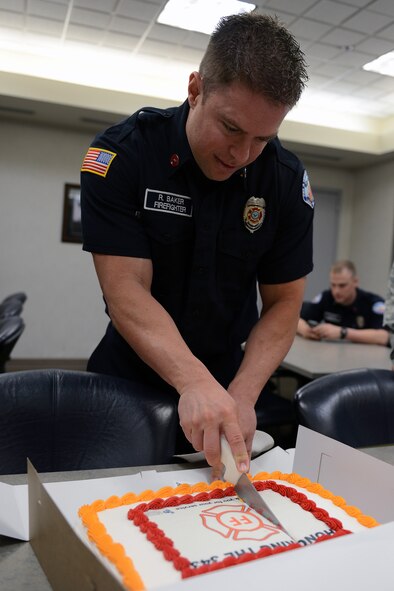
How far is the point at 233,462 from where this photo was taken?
2.49 feet

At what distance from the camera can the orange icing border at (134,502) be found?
21.9 inches

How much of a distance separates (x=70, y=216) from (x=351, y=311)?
336cm

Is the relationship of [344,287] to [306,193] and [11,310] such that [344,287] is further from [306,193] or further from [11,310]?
[306,193]

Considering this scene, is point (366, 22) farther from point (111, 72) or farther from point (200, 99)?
point (200, 99)

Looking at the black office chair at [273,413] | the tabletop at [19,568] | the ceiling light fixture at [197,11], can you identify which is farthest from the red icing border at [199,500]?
the ceiling light fixture at [197,11]

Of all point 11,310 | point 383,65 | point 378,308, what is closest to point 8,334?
point 11,310

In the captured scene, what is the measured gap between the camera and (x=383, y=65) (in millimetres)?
4664

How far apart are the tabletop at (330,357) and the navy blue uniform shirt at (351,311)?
1.39ft

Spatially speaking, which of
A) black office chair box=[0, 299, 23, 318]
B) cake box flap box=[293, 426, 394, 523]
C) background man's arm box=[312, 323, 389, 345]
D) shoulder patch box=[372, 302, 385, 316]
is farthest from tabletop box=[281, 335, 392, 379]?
black office chair box=[0, 299, 23, 318]

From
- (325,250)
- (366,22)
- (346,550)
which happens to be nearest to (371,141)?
(325,250)

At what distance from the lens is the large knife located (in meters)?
0.72

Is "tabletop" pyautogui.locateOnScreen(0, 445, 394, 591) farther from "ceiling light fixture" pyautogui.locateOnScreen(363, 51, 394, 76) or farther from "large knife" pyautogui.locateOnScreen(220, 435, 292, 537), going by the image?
"ceiling light fixture" pyautogui.locateOnScreen(363, 51, 394, 76)

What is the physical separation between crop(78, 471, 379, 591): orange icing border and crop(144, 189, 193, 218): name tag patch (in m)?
0.55

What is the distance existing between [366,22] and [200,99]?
141 inches
